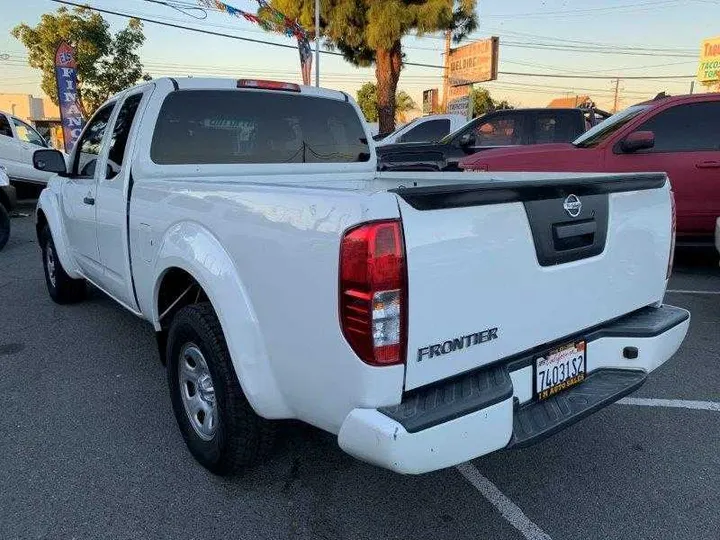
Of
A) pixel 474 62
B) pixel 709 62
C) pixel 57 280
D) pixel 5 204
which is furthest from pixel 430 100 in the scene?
pixel 57 280

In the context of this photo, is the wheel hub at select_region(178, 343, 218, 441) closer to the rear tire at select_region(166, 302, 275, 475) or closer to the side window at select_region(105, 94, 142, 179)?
the rear tire at select_region(166, 302, 275, 475)

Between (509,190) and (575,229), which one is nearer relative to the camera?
(509,190)

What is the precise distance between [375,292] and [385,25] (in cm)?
1988

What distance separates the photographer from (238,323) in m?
2.20

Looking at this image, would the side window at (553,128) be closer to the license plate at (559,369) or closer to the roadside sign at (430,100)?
the license plate at (559,369)

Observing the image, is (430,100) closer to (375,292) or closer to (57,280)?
(57,280)

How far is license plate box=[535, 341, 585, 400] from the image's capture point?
2.24 metres

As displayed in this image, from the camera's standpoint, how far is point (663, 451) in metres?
2.88

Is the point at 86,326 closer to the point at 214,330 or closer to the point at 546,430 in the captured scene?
the point at 214,330

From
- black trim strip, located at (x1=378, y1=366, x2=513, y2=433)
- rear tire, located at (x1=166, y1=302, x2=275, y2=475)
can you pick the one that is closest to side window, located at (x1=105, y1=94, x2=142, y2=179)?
rear tire, located at (x1=166, y1=302, x2=275, y2=475)

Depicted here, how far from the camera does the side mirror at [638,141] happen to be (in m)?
6.20

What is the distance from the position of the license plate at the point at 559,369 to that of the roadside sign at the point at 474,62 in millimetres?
28226

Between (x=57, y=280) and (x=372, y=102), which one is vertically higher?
(x=372, y=102)

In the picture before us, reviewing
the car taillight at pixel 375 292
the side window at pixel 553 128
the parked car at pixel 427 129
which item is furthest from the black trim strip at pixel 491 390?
the parked car at pixel 427 129
